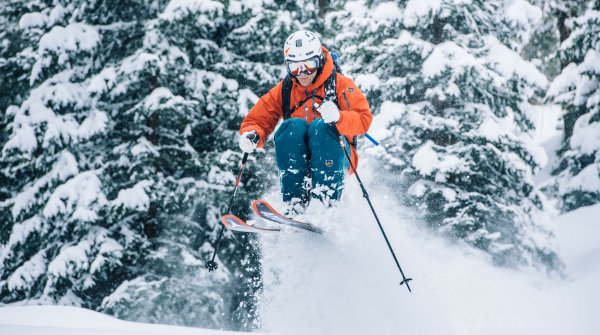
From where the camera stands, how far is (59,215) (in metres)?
9.49

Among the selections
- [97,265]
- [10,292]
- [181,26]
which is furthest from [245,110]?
[10,292]

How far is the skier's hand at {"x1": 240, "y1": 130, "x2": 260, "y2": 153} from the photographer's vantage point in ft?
16.9

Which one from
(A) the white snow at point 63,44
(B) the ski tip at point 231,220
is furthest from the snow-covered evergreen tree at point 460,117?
Answer: (A) the white snow at point 63,44

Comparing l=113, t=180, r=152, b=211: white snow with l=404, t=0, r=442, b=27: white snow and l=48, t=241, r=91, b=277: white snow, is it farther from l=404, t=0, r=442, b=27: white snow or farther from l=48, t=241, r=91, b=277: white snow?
l=404, t=0, r=442, b=27: white snow

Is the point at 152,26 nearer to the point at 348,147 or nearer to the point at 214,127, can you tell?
the point at 214,127

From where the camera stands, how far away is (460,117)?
907 cm

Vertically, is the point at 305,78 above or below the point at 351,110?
above

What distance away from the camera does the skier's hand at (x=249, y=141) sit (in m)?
5.14

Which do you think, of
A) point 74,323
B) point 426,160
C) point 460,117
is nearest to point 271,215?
point 74,323

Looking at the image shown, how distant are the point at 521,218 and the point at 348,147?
4.91 metres

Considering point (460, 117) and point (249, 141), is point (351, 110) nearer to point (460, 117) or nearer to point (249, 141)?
point (249, 141)

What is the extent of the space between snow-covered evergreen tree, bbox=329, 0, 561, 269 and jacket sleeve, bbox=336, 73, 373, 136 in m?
3.66

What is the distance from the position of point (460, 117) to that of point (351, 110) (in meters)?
4.68

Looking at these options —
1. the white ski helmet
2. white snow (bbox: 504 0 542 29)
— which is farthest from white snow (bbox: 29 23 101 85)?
white snow (bbox: 504 0 542 29)
